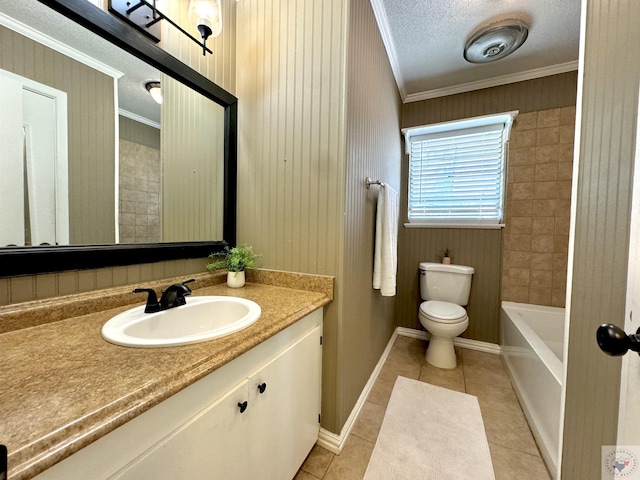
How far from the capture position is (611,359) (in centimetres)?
68

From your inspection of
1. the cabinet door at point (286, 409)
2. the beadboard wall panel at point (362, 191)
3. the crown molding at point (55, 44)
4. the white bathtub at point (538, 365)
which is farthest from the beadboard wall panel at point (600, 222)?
the crown molding at point (55, 44)

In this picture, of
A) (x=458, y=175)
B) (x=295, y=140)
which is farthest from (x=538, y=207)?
(x=295, y=140)

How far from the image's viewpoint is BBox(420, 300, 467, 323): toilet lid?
6.25 ft

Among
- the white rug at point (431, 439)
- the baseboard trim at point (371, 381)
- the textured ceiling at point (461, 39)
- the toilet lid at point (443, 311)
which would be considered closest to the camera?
the white rug at point (431, 439)

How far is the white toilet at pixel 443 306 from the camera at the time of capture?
6.32ft

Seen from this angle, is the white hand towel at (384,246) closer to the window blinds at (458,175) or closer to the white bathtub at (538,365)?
the white bathtub at (538,365)

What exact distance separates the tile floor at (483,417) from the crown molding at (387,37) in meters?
2.45

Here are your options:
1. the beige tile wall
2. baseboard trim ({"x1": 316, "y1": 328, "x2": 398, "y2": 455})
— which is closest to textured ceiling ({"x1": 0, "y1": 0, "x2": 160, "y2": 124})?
baseboard trim ({"x1": 316, "y1": 328, "x2": 398, "y2": 455})

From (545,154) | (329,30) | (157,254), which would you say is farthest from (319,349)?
(545,154)

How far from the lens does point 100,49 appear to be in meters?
0.95

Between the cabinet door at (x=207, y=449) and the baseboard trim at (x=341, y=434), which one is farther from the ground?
the cabinet door at (x=207, y=449)

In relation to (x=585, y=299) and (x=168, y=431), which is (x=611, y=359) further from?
(x=168, y=431)

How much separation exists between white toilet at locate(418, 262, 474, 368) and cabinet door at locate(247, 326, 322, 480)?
1.18 m

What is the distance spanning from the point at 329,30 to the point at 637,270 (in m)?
1.42
